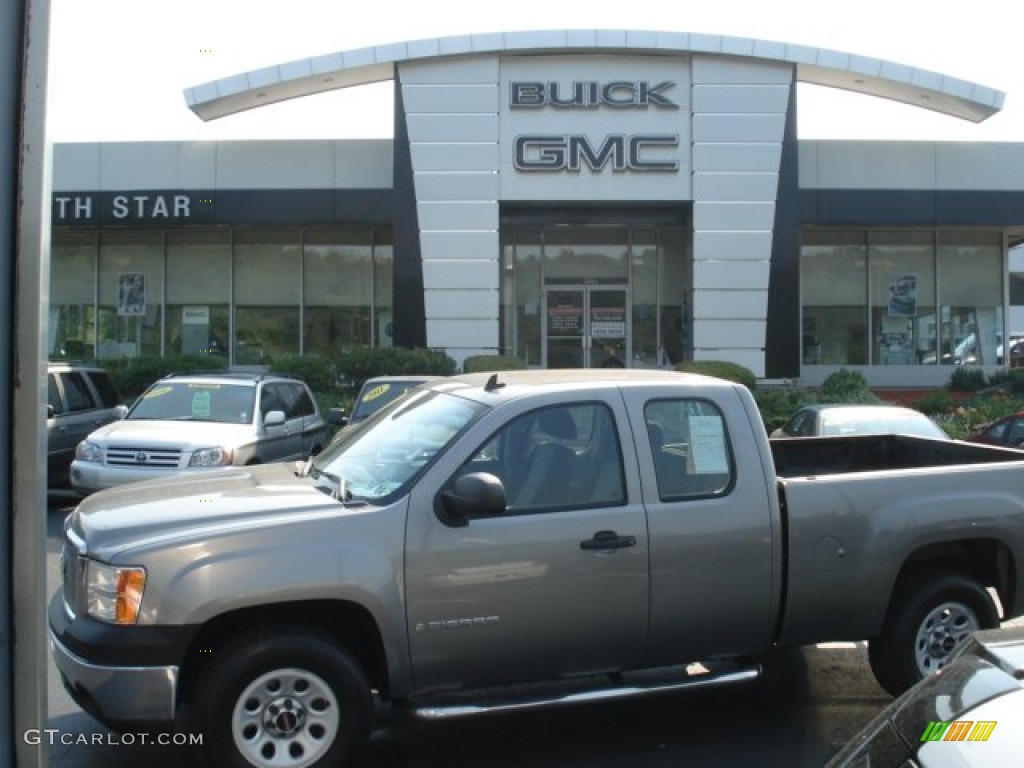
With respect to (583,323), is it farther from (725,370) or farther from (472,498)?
(472,498)

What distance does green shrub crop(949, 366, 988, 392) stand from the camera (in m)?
22.8

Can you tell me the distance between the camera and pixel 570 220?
22422mm

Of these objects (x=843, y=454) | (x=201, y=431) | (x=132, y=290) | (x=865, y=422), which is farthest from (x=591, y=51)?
(x=843, y=454)

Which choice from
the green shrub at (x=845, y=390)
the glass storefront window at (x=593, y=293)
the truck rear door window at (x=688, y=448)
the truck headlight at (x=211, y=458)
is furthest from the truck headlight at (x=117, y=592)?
the glass storefront window at (x=593, y=293)

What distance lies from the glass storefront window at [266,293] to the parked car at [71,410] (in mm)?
11197

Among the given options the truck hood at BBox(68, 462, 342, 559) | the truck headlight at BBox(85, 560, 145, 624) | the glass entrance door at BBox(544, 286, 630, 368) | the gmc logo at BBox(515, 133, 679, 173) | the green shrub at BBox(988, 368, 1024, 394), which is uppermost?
the gmc logo at BBox(515, 133, 679, 173)

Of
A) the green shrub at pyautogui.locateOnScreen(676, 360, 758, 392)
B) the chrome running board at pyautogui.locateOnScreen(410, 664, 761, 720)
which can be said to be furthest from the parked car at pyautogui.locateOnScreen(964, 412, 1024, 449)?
the chrome running board at pyautogui.locateOnScreen(410, 664, 761, 720)

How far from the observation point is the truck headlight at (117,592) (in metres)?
3.96

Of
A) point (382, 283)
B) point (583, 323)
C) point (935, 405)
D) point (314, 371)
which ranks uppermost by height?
point (382, 283)

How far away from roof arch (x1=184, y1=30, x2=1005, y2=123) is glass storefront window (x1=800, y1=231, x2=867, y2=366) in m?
4.39

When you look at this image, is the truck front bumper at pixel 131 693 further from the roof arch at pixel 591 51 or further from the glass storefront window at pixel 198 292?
the glass storefront window at pixel 198 292

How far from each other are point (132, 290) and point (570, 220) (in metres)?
11.5

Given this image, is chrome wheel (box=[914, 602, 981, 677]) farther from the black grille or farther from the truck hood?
the black grille

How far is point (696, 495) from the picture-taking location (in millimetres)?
4852
